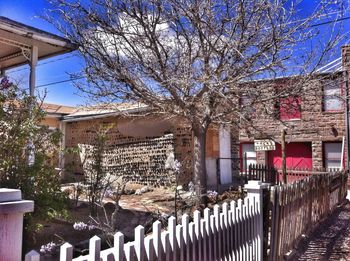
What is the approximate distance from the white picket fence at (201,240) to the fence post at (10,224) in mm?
74

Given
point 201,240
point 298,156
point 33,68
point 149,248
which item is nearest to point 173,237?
point 149,248

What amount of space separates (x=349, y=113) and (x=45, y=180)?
15650mm

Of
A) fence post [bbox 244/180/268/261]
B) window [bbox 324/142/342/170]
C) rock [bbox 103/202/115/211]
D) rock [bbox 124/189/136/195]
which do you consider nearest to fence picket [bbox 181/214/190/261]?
fence post [bbox 244/180/268/261]

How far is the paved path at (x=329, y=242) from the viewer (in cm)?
559

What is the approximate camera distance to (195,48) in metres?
7.44

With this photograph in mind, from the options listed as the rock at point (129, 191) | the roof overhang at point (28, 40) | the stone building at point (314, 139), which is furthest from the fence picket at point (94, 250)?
the stone building at point (314, 139)

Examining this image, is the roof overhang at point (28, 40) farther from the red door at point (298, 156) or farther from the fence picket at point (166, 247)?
the red door at point (298, 156)

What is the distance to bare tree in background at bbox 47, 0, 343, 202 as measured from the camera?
21.1ft

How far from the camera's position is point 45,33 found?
733 centimetres

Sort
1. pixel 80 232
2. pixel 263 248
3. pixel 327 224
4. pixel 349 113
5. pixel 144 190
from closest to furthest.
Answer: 1. pixel 263 248
2. pixel 80 232
3. pixel 327 224
4. pixel 144 190
5. pixel 349 113

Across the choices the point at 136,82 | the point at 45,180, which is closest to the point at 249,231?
the point at 45,180

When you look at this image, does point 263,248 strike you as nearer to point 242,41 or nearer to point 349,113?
point 242,41

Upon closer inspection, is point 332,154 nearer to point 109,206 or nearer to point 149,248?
point 109,206

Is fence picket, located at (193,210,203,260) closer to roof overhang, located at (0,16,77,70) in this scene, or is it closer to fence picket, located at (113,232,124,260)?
fence picket, located at (113,232,124,260)
